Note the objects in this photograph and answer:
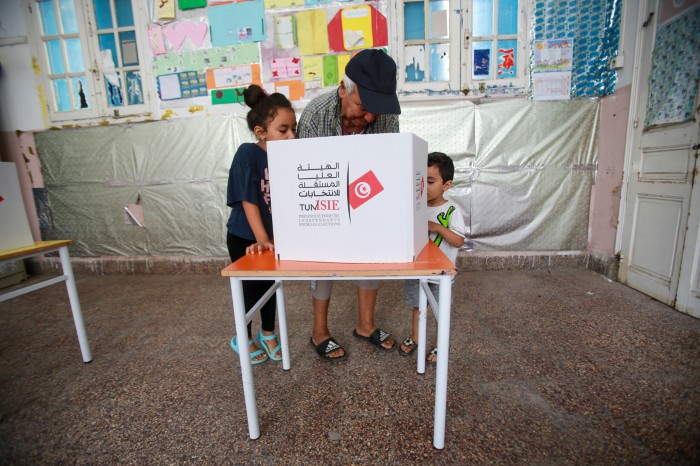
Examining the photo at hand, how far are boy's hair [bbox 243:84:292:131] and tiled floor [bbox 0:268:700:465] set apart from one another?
3.64ft

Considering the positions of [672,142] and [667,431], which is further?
[672,142]

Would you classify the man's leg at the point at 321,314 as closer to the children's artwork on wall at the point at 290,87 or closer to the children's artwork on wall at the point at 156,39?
the children's artwork on wall at the point at 290,87

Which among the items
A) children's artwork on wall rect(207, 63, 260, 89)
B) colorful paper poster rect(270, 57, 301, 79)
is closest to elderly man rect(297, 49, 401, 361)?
colorful paper poster rect(270, 57, 301, 79)

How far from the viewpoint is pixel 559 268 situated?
107 inches

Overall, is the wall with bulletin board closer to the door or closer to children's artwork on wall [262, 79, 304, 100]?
children's artwork on wall [262, 79, 304, 100]

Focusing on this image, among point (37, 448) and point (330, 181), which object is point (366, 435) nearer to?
point (330, 181)

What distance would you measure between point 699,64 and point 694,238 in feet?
3.13

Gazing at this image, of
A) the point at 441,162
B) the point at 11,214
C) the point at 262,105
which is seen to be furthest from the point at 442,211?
the point at 11,214

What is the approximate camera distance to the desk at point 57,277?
4.16 feet

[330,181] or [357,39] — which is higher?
[357,39]

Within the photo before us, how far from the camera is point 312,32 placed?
257 cm

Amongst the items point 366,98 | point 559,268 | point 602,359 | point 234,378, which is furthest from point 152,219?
point 559,268

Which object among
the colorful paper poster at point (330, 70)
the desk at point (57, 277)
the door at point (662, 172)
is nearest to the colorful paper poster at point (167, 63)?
the colorful paper poster at point (330, 70)

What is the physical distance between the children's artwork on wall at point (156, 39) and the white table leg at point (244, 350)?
2.79 m
